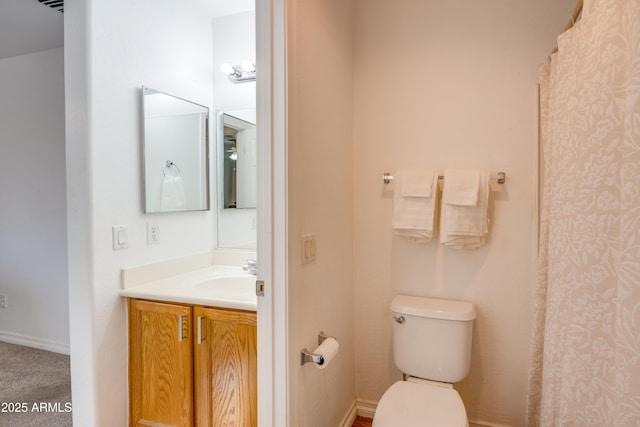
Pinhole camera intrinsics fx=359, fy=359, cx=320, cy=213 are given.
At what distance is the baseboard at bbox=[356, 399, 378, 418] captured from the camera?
2.06 m

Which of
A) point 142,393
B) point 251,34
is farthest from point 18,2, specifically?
point 142,393

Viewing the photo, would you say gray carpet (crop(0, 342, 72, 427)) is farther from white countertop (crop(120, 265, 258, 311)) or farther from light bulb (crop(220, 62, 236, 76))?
→ light bulb (crop(220, 62, 236, 76))

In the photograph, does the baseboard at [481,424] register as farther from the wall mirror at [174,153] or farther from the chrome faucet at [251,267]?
the wall mirror at [174,153]

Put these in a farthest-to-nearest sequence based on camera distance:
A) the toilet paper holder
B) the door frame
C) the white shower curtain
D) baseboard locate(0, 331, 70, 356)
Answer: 1. baseboard locate(0, 331, 70, 356)
2. the toilet paper holder
3. the door frame
4. the white shower curtain

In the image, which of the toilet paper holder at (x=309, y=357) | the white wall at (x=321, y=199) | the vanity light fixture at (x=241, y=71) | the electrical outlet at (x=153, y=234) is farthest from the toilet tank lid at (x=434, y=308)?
the vanity light fixture at (x=241, y=71)

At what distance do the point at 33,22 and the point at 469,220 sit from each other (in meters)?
3.10

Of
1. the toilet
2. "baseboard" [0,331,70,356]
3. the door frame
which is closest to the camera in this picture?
the door frame

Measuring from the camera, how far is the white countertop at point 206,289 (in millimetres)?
1611

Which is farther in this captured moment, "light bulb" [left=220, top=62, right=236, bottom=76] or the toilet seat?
"light bulb" [left=220, top=62, right=236, bottom=76]

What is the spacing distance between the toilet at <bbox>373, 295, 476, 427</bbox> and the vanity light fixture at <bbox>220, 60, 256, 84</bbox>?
5.43 ft

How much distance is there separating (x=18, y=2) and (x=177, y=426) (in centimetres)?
269

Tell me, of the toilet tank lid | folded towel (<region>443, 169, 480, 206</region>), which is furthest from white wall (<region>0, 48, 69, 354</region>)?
folded towel (<region>443, 169, 480, 206</region>)

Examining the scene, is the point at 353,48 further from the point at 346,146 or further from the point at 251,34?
the point at 251,34

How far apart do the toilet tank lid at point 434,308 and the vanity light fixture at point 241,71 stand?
1654mm
